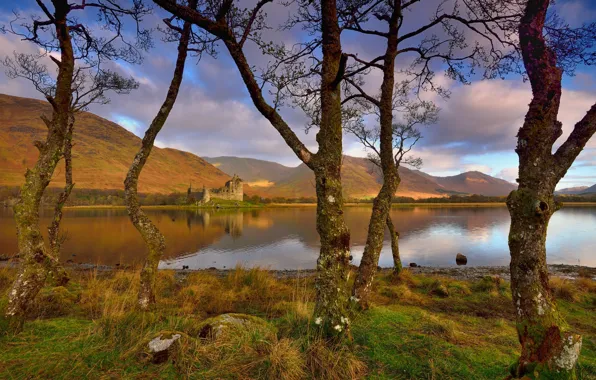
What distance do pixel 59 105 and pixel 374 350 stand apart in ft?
23.7

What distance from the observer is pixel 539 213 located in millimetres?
3125

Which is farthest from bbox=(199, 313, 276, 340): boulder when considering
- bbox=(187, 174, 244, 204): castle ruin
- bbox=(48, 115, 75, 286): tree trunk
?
bbox=(187, 174, 244, 204): castle ruin

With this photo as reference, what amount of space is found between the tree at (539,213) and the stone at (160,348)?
4287mm

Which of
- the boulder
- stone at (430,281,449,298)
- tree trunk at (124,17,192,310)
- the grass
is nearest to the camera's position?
the grass

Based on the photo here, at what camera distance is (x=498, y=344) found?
493 centimetres

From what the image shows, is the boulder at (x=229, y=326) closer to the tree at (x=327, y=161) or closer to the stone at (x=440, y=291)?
the tree at (x=327, y=161)

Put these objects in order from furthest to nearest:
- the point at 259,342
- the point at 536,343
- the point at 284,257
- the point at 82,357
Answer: the point at 284,257 → the point at 259,342 → the point at 82,357 → the point at 536,343

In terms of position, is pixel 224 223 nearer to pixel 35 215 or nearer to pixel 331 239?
pixel 35 215

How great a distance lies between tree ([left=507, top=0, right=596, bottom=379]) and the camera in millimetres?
3002

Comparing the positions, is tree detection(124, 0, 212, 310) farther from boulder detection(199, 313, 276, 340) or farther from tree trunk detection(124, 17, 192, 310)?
boulder detection(199, 313, 276, 340)

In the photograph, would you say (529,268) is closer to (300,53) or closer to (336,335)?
(336,335)

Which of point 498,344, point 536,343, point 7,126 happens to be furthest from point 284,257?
point 7,126

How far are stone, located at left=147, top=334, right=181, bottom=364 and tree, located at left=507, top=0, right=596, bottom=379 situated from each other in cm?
429

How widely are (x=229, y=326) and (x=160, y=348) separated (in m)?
1.00
